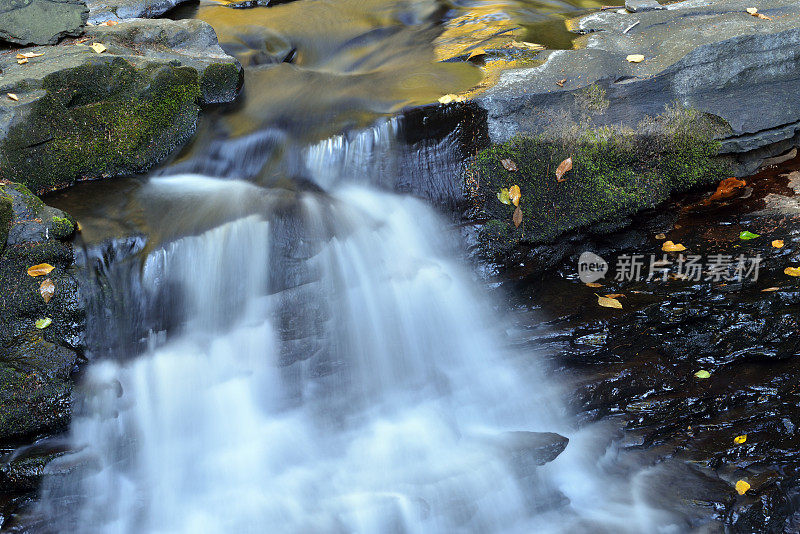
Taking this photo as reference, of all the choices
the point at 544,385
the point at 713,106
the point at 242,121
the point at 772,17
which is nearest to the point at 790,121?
the point at 713,106

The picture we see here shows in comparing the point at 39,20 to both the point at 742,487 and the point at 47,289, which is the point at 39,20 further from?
the point at 742,487

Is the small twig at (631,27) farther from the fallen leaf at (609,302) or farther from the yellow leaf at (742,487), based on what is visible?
the yellow leaf at (742,487)

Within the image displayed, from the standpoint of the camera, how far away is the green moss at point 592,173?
16.2 feet

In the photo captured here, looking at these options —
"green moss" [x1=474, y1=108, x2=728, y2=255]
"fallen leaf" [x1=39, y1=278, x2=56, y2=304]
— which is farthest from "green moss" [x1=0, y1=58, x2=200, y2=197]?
"green moss" [x1=474, y1=108, x2=728, y2=255]

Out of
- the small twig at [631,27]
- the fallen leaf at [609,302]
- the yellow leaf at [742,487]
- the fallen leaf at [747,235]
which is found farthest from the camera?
the small twig at [631,27]

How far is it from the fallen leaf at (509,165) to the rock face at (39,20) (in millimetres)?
4594

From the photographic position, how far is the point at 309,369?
437 centimetres

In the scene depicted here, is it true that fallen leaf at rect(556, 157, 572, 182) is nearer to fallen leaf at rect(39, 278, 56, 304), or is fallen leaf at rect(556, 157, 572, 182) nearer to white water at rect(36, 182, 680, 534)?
white water at rect(36, 182, 680, 534)

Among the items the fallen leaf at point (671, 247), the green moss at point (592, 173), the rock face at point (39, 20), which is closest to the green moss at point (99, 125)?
the rock face at point (39, 20)

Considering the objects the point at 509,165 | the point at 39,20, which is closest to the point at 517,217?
the point at 509,165

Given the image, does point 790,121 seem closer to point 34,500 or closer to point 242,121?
point 242,121

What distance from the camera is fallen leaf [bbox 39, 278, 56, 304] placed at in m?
4.11

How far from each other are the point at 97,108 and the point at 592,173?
440 cm

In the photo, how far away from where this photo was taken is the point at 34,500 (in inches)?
144
